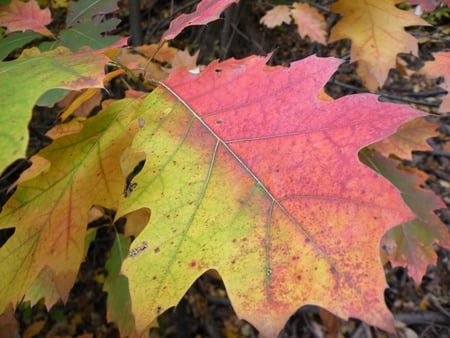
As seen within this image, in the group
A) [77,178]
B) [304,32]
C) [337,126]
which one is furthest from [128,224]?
[304,32]

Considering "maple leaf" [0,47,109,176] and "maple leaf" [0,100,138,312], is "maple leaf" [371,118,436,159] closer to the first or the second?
"maple leaf" [0,100,138,312]

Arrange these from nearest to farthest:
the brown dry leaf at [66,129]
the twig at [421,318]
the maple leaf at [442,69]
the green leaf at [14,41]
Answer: the brown dry leaf at [66,129]
the green leaf at [14,41]
the maple leaf at [442,69]
the twig at [421,318]

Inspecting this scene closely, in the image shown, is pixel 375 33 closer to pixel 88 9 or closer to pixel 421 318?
pixel 88 9

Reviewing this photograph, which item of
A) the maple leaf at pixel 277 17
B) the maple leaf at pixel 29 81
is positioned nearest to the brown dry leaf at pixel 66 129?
the maple leaf at pixel 29 81

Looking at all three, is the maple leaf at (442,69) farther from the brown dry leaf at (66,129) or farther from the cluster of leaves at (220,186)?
the brown dry leaf at (66,129)

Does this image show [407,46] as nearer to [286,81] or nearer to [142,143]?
[286,81]

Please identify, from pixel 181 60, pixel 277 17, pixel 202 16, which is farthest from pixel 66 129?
pixel 277 17
